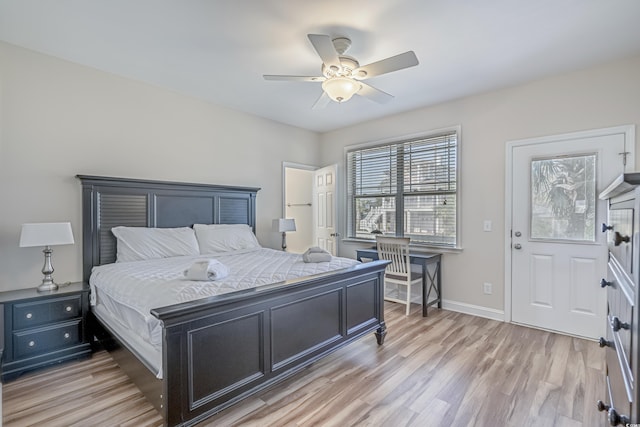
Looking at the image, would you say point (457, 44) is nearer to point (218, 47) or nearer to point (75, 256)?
point (218, 47)

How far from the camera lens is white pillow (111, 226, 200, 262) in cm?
303

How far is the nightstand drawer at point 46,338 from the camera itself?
93.5 inches

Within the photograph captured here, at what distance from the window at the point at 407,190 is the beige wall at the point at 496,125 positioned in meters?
0.17

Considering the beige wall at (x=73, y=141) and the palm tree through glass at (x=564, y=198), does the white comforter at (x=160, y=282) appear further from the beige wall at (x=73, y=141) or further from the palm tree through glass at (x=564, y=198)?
the palm tree through glass at (x=564, y=198)

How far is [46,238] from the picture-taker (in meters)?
2.48

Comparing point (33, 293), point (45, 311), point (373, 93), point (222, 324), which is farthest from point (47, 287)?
point (373, 93)

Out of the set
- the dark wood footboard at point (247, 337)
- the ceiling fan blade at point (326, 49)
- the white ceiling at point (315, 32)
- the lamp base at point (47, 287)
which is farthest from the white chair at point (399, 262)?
the lamp base at point (47, 287)

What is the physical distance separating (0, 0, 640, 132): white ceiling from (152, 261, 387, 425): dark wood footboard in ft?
6.27

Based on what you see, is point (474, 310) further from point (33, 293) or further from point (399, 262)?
A: point (33, 293)

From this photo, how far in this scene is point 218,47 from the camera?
2670 mm

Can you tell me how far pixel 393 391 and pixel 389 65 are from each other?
2358 mm

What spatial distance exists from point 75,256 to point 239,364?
2.20 m

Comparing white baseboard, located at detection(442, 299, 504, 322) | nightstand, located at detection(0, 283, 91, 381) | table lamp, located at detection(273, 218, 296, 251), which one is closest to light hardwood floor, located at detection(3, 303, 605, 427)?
nightstand, located at detection(0, 283, 91, 381)

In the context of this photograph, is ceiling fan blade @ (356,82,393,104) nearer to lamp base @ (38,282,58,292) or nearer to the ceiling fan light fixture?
the ceiling fan light fixture
